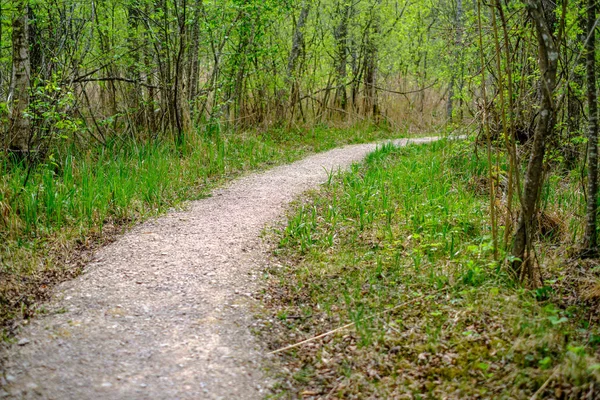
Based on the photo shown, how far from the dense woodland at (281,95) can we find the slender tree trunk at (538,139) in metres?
0.01

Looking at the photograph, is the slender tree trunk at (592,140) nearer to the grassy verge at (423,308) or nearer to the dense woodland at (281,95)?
the dense woodland at (281,95)

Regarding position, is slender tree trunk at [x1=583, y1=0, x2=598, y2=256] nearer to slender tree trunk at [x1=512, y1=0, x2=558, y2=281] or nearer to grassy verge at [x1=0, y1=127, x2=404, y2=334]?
slender tree trunk at [x1=512, y1=0, x2=558, y2=281]

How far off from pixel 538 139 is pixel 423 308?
1433 mm

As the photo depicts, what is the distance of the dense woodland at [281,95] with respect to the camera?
3.88 meters

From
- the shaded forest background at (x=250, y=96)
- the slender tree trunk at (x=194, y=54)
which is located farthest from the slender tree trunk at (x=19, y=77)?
the slender tree trunk at (x=194, y=54)

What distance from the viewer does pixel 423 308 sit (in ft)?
11.5

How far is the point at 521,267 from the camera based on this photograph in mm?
3625

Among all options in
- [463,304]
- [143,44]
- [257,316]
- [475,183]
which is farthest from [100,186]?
[475,183]

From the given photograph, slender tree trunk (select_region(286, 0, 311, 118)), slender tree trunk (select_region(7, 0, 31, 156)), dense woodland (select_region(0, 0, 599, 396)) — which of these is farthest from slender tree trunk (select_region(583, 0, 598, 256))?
slender tree trunk (select_region(286, 0, 311, 118))

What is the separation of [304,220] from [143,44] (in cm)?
448

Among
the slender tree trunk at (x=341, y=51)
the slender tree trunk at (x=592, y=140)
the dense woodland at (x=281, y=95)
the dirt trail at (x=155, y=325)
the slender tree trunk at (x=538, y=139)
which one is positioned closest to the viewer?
the dirt trail at (x=155, y=325)

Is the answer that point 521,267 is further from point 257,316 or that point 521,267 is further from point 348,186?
point 348,186

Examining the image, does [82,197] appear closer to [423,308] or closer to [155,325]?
[155,325]

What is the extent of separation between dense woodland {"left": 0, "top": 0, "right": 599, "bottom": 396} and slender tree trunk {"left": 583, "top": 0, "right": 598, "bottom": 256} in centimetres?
1
